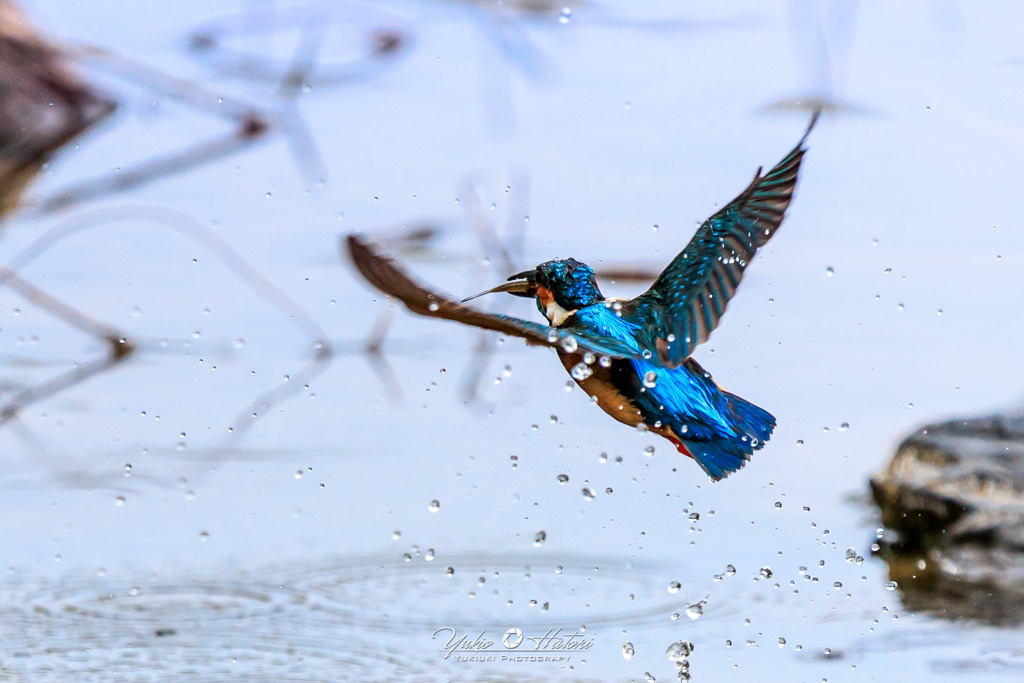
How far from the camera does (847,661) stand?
2037mm

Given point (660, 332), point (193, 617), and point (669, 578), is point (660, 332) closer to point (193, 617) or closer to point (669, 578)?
point (669, 578)

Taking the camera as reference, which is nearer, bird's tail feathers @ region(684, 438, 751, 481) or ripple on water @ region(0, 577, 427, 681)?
bird's tail feathers @ region(684, 438, 751, 481)

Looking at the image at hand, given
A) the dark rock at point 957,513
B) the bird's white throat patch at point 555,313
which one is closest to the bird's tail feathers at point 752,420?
the bird's white throat patch at point 555,313

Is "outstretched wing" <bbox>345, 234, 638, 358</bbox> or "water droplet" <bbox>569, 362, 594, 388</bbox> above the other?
"water droplet" <bbox>569, 362, 594, 388</bbox>

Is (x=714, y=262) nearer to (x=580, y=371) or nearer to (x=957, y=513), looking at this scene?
(x=580, y=371)

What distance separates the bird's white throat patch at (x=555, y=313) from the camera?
1858 millimetres

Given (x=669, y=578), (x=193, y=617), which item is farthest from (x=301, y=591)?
(x=669, y=578)

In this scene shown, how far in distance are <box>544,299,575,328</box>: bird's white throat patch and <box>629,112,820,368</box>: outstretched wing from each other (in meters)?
0.11

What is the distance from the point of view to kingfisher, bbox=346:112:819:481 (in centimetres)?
179

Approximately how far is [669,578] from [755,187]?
35.3 inches

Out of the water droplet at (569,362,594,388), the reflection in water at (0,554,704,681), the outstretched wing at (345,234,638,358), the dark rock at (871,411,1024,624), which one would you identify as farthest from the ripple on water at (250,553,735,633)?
the outstretched wing at (345,234,638,358)

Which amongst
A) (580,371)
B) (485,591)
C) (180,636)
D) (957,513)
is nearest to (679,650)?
(485,591)

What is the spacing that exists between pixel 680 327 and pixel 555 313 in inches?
8.3

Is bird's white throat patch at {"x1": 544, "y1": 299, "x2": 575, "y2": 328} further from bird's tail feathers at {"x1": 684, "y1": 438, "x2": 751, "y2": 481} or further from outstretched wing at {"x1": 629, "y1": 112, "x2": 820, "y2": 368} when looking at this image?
bird's tail feathers at {"x1": 684, "y1": 438, "x2": 751, "y2": 481}
